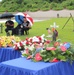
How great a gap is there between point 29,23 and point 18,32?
91 cm

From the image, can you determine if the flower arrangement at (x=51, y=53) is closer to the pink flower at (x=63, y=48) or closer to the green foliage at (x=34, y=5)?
the pink flower at (x=63, y=48)

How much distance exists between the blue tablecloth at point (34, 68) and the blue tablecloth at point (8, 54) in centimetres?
147

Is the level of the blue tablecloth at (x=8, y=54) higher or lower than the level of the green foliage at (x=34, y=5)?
higher

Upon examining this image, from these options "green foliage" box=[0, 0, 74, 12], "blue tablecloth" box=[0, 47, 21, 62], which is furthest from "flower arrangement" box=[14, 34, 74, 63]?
"green foliage" box=[0, 0, 74, 12]

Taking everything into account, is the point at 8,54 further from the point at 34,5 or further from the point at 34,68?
the point at 34,5

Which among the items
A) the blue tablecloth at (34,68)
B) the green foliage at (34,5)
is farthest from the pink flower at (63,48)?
the green foliage at (34,5)

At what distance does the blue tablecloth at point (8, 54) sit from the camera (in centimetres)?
703

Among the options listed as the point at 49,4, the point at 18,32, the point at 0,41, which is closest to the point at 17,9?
the point at 49,4

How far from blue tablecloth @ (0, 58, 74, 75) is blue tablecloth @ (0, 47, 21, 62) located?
1.47 m

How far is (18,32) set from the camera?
1645 cm

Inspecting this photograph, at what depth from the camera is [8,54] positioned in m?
7.17

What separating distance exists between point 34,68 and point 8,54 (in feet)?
7.63

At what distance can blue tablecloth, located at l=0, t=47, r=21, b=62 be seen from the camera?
23.1 ft

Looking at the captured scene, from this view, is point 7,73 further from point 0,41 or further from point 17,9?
point 17,9
